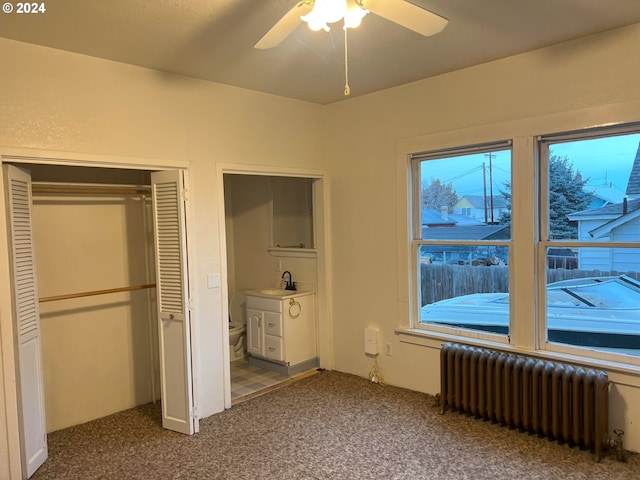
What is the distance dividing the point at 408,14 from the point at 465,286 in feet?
7.77

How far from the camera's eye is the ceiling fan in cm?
178

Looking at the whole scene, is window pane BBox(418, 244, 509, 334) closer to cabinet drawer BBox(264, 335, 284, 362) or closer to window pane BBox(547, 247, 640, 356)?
window pane BBox(547, 247, 640, 356)

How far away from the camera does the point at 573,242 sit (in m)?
3.09

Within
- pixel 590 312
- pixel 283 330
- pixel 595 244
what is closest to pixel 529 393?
pixel 590 312

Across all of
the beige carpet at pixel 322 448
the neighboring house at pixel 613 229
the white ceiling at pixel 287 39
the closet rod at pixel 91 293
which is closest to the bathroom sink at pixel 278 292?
the beige carpet at pixel 322 448

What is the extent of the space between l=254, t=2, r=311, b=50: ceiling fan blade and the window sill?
8.70ft

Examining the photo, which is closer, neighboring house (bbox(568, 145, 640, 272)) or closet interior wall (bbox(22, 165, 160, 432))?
neighboring house (bbox(568, 145, 640, 272))

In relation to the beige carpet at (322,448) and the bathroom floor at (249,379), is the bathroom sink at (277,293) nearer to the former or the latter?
the bathroom floor at (249,379)

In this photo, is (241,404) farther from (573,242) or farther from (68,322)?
(573,242)

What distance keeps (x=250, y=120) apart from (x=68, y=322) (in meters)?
2.22

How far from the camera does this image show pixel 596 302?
3.07m

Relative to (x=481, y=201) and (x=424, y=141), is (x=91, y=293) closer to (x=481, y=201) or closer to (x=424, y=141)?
(x=424, y=141)

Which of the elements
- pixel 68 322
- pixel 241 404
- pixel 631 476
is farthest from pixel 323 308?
pixel 631 476

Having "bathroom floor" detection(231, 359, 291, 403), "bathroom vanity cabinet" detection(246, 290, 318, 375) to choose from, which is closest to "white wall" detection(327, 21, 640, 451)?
"bathroom vanity cabinet" detection(246, 290, 318, 375)
